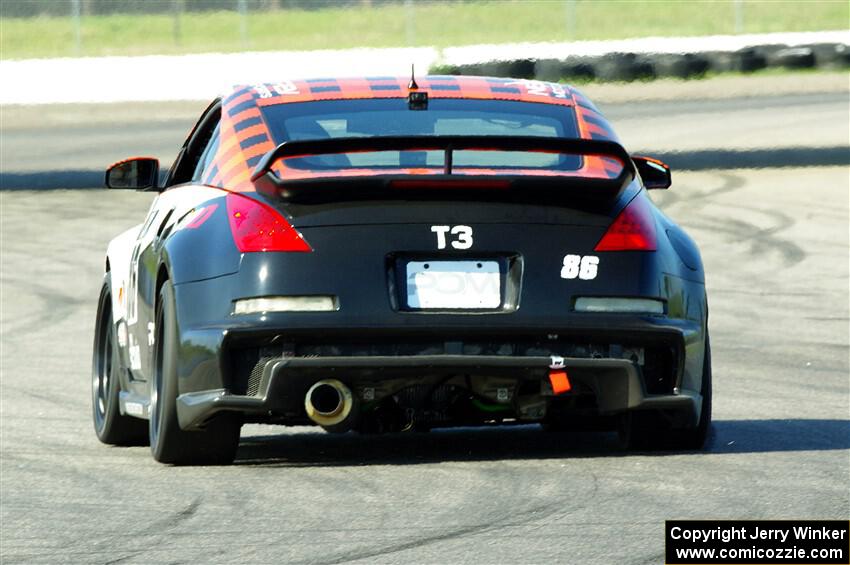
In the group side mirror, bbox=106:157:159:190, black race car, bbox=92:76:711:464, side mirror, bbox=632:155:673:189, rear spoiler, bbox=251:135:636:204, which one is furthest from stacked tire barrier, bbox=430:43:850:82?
rear spoiler, bbox=251:135:636:204

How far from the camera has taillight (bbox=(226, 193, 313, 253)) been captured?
6.70 metres

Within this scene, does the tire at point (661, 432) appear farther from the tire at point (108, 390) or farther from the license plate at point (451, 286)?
the tire at point (108, 390)

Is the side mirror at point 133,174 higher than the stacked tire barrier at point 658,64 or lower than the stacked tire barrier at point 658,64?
higher

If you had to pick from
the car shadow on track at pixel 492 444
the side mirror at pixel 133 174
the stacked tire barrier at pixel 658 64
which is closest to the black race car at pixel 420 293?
the car shadow on track at pixel 492 444

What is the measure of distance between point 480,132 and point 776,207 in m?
12.1

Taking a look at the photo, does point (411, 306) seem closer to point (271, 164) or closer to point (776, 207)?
point (271, 164)

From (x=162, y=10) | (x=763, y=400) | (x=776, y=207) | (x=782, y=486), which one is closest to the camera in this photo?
(x=782, y=486)

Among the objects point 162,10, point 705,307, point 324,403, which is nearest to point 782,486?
point 705,307

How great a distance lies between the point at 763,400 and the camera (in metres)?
9.24

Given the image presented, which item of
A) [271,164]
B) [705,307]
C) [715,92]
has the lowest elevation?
[715,92]

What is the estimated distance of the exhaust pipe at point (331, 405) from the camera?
6707mm

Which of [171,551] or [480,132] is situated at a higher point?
[480,132]

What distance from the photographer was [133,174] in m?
8.45

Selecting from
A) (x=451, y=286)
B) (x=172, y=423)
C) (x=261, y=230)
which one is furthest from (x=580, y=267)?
(x=172, y=423)
